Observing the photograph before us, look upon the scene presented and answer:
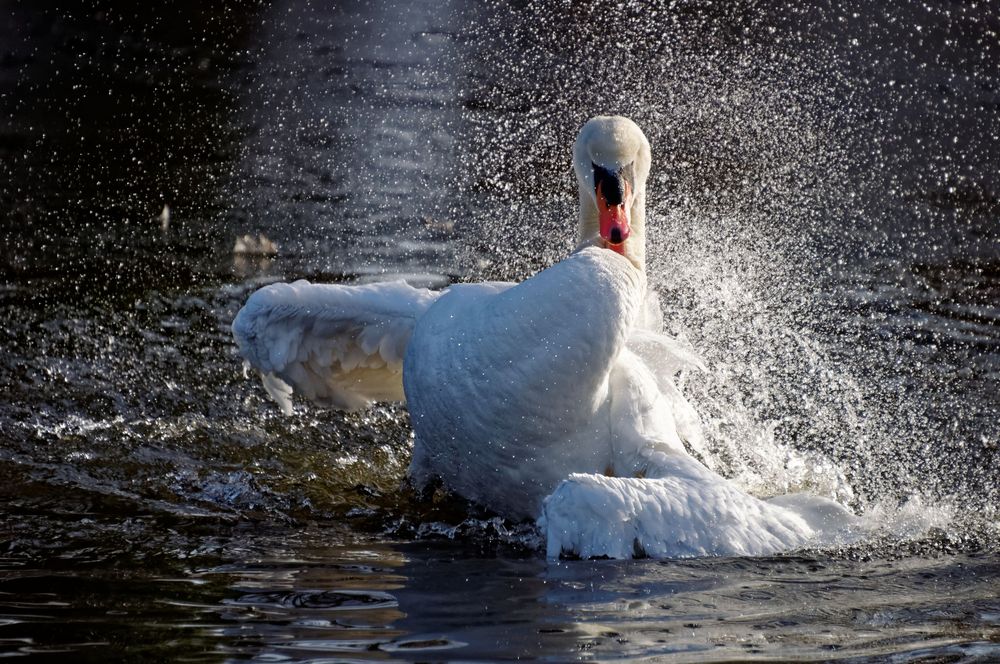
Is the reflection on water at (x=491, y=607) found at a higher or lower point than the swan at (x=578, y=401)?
lower

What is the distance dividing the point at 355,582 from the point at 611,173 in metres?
2.35

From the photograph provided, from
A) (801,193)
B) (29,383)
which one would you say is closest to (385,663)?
(29,383)

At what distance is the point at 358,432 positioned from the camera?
7445 millimetres

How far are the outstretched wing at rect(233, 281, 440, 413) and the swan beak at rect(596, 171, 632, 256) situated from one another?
1.02 meters

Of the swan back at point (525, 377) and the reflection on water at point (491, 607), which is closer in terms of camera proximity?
the reflection on water at point (491, 607)

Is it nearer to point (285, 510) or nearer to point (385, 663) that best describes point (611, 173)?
point (285, 510)

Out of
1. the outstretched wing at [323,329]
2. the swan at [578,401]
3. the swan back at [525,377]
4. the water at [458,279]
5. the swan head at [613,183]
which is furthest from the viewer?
the outstretched wing at [323,329]

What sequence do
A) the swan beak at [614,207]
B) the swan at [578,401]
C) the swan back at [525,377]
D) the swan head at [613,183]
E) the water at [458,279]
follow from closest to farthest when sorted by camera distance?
the water at [458,279]
the swan at [578,401]
the swan back at [525,377]
the swan beak at [614,207]
the swan head at [613,183]

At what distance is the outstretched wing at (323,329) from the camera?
6.47 metres

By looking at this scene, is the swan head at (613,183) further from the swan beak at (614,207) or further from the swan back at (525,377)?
the swan back at (525,377)

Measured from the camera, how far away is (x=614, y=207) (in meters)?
5.92

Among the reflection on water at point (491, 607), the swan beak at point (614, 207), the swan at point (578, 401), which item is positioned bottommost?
the reflection on water at point (491, 607)

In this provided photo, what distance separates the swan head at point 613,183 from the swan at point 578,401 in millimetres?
10

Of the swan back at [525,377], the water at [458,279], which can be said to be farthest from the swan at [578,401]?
the water at [458,279]
